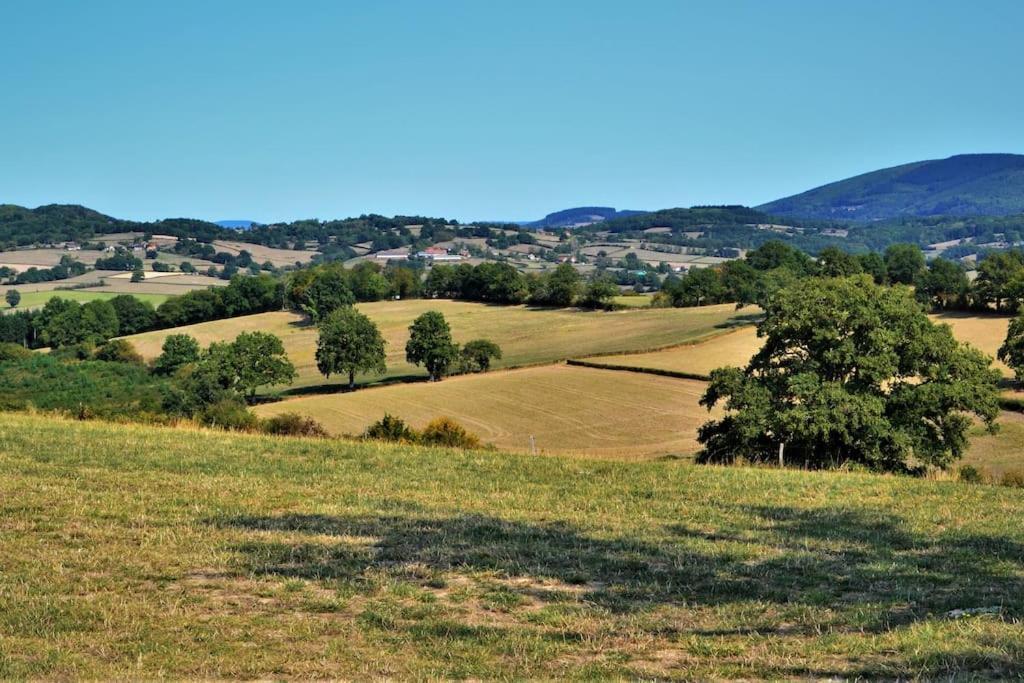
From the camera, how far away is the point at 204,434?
2586cm

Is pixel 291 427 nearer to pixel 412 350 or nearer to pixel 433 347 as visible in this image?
pixel 433 347

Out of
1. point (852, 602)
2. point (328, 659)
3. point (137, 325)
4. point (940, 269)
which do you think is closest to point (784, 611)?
point (852, 602)

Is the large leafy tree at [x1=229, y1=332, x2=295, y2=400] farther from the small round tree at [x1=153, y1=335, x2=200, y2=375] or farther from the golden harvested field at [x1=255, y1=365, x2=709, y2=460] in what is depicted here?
the small round tree at [x1=153, y1=335, x2=200, y2=375]

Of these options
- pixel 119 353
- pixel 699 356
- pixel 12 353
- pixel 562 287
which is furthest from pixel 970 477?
pixel 562 287

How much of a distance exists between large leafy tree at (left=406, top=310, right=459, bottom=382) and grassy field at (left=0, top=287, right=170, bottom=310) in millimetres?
72183

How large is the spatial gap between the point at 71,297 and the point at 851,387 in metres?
143

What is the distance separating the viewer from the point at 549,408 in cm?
6906

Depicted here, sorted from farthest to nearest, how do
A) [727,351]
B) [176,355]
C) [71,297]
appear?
[71,297], [176,355], [727,351]

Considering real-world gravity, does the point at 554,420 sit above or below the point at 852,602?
below

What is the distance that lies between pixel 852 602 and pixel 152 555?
27.3 feet

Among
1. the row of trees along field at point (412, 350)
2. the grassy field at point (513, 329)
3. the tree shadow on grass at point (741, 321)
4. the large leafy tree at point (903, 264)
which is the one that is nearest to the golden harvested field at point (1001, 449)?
the grassy field at point (513, 329)

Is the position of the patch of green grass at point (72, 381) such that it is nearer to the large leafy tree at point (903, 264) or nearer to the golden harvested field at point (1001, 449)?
the golden harvested field at point (1001, 449)

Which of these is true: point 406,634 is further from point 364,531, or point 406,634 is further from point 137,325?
point 137,325

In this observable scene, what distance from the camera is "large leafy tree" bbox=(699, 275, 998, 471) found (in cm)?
3850
